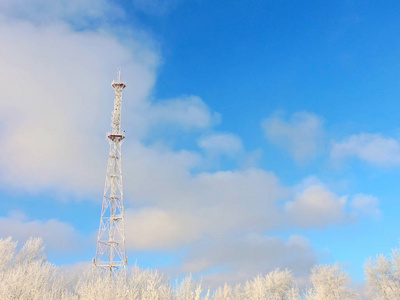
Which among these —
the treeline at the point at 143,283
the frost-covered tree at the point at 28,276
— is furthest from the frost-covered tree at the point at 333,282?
the frost-covered tree at the point at 28,276

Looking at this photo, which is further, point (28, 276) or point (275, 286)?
point (275, 286)

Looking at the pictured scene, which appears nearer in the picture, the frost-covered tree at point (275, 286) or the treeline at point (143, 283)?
the treeline at point (143, 283)

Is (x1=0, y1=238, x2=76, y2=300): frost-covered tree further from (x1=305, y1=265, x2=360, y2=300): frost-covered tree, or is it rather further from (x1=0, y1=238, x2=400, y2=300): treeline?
(x1=305, y1=265, x2=360, y2=300): frost-covered tree

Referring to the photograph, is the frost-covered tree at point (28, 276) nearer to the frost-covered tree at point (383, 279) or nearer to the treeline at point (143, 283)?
the treeline at point (143, 283)

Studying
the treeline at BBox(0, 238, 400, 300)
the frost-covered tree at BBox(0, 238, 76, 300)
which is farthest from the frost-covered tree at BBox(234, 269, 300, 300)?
the frost-covered tree at BBox(0, 238, 76, 300)

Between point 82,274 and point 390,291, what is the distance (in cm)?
7049

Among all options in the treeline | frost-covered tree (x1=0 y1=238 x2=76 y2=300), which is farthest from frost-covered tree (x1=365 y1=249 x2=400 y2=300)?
frost-covered tree (x1=0 y1=238 x2=76 y2=300)

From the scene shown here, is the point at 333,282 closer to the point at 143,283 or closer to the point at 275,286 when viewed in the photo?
the point at 275,286

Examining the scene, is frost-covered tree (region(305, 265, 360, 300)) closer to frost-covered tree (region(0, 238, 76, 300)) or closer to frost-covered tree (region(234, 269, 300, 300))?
frost-covered tree (region(234, 269, 300, 300))

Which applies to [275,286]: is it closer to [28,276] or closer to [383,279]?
[383,279]

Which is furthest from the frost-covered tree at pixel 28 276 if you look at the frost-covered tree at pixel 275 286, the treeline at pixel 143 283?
the frost-covered tree at pixel 275 286

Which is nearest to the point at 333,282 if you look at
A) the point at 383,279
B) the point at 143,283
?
the point at 383,279

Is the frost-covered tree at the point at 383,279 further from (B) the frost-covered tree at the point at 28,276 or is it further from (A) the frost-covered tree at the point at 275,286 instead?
(B) the frost-covered tree at the point at 28,276

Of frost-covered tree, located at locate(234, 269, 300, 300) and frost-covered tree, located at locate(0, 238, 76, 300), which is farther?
frost-covered tree, located at locate(234, 269, 300, 300)
